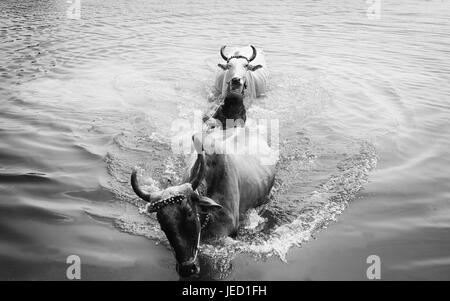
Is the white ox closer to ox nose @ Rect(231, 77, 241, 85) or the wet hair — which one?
ox nose @ Rect(231, 77, 241, 85)

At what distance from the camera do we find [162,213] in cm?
379

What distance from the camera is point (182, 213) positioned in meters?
3.87

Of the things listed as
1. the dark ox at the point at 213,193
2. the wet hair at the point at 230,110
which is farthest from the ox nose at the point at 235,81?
the dark ox at the point at 213,193

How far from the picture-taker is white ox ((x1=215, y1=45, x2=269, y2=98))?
905 centimetres

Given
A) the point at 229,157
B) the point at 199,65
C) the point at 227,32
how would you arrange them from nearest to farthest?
the point at 229,157 < the point at 199,65 < the point at 227,32

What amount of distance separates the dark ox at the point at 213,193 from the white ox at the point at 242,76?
2664 mm

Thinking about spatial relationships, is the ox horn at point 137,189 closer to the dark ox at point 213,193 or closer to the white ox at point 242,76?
the dark ox at point 213,193

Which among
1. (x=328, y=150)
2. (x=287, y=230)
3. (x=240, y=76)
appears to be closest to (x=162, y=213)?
(x=287, y=230)

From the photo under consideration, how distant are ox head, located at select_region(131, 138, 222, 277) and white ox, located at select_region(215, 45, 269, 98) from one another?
17.1ft

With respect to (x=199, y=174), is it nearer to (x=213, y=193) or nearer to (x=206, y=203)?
(x=206, y=203)

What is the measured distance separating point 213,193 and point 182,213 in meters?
0.96
